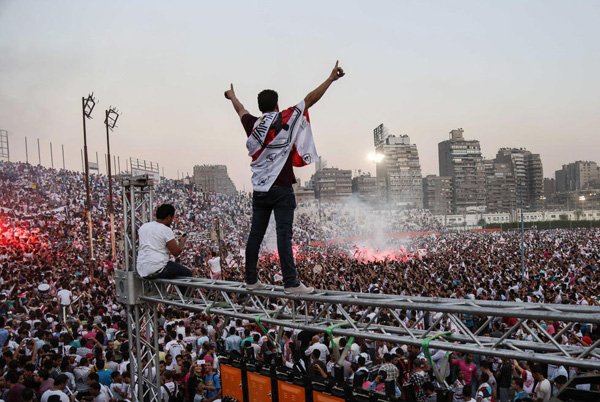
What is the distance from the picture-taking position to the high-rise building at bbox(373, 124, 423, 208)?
155 metres

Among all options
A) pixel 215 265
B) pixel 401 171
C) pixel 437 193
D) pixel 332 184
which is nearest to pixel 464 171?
pixel 437 193

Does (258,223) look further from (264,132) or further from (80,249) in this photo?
(80,249)

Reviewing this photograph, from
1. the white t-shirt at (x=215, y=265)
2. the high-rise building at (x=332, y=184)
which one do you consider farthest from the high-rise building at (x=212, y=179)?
the white t-shirt at (x=215, y=265)

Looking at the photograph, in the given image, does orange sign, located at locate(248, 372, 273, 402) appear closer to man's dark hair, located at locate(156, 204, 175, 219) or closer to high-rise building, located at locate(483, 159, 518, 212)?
man's dark hair, located at locate(156, 204, 175, 219)

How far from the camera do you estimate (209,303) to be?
5.41 m

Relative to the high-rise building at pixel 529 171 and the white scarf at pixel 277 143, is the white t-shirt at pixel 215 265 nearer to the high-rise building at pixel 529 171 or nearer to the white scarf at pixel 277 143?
the white scarf at pixel 277 143

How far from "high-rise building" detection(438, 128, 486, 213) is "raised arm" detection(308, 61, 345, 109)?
169320 millimetres

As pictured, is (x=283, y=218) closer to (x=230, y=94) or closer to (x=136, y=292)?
(x=230, y=94)

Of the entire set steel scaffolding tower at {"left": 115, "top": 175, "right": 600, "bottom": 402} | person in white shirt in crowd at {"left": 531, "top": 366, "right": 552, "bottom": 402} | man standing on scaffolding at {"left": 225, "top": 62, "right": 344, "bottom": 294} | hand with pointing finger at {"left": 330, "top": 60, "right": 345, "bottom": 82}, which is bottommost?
person in white shirt in crowd at {"left": 531, "top": 366, "right": 552, "bottom": 402}

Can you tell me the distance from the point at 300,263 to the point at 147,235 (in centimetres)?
2018

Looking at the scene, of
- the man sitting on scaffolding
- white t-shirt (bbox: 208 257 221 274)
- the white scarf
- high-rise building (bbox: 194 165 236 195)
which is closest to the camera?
the white scarf

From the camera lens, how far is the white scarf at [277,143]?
4.17m

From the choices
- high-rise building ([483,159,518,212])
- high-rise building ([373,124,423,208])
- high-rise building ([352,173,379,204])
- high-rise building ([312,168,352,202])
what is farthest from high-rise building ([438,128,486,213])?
high-rise building ([312,168,352,202])

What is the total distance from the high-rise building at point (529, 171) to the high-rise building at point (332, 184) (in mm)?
67225
